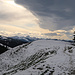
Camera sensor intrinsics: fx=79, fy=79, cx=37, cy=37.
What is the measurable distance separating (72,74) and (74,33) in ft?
199

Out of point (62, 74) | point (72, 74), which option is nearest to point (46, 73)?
point (62, 74)

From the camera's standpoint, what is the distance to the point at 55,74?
37.5 feet

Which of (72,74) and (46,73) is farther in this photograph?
(46,73)

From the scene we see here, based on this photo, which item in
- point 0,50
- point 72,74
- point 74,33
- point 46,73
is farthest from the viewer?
point 0,50

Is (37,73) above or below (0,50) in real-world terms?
above

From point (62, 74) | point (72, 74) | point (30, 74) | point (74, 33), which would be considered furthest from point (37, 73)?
point (74, 33)

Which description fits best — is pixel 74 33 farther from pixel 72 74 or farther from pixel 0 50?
pixel 0 50

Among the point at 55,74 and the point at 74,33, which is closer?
the point at 55,74

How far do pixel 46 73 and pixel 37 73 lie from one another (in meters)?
1.39

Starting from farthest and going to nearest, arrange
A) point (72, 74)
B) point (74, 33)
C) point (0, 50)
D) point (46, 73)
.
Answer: point (0, 50)
point (74, 33)
point (46, 73)
point (72, 74)

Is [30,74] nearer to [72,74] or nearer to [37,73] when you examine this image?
[37,73]

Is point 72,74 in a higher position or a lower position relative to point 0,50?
higher

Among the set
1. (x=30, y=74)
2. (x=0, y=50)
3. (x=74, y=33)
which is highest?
(x=74, y=33)

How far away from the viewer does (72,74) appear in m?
10.9
